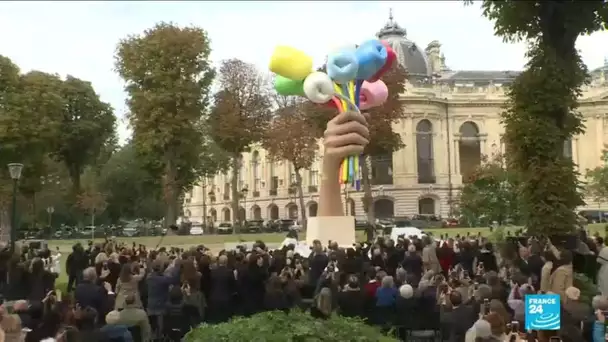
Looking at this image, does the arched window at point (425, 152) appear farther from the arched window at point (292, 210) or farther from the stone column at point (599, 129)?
the stone column at point (599, 129)

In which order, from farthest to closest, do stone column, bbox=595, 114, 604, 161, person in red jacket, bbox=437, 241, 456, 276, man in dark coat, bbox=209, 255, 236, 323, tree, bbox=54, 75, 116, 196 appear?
1. stone column, bbox=595, 114, 604, 161
2. tree, bbox=54, 75, 116, 196
3. person in red jacket, bbox=437, 241, 456, 276
4. man in dark coat, bbox=209, 255, 236, 323

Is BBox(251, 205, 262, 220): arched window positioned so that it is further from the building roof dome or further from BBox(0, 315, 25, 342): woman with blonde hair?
BBox(0, 315, 25, 342): woman with blonde hair

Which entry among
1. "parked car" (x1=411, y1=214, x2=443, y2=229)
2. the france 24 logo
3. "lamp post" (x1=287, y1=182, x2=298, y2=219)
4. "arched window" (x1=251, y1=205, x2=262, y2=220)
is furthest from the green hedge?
"arched window" (x1=251, y1=205, x2=262, y2=220)

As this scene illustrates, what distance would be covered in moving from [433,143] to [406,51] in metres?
11.1

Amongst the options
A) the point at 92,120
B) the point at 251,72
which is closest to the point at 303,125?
the point at 251,72

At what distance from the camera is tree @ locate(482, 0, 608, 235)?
745 inches

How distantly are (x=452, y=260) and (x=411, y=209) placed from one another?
52315 mm

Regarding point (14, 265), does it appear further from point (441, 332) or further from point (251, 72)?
point (251, 72)

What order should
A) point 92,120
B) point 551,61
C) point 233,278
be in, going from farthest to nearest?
point 92,120
point 551,61
point 233,278

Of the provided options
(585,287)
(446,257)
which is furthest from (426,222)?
(585,287)

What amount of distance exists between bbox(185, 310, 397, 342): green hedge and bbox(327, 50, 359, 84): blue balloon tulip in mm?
18134

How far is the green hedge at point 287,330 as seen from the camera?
6070mm

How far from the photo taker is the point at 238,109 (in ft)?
156

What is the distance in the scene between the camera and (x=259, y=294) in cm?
1222
